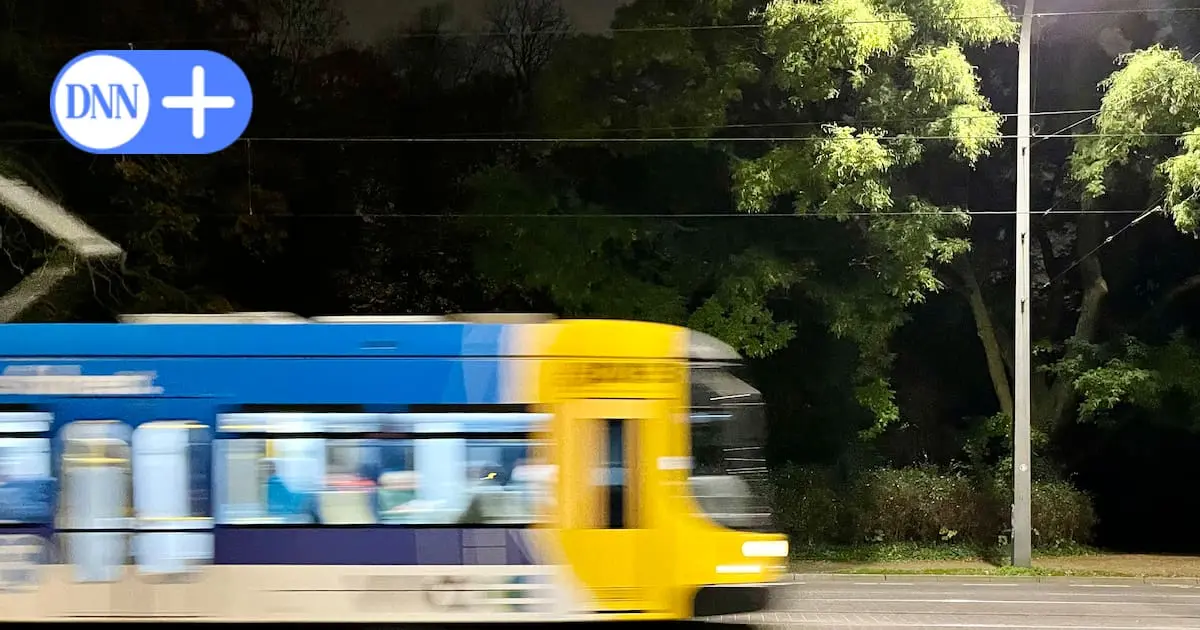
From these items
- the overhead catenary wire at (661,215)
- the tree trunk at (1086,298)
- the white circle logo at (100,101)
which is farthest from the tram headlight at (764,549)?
the tree trunk at (1086,298)

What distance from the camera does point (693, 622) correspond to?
26.7 ft

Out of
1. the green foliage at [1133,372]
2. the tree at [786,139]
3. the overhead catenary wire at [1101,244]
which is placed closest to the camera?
the tree at [786,139]

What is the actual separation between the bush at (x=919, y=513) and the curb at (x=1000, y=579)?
3.45m

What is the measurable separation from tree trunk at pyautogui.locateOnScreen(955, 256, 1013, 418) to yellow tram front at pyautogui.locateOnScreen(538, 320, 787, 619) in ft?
45.0

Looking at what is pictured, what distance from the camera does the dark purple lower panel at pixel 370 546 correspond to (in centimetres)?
750

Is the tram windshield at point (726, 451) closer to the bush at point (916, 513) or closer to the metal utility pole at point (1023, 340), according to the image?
the metal utility pole at point (1023, 340)

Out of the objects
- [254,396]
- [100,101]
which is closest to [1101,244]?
[254,396]

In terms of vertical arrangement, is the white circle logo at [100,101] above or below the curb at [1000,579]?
above

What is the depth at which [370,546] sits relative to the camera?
7.53 meters

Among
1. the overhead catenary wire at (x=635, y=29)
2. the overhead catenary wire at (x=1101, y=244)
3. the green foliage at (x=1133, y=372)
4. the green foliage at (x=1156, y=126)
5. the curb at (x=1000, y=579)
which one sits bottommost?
the curb at (x=1000, y=579)

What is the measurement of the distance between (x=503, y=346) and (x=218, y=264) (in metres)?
13.4

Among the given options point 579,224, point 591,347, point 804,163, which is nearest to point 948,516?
point 804,163

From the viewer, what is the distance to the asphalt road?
10.4 meters

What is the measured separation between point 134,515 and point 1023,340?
544 inches
